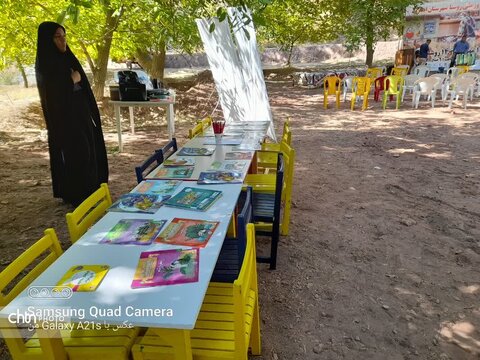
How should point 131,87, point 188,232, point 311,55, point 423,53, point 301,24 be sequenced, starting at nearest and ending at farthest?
point 188,232 → point 131,87 → point 423,53 → point 301,24 → point 311,55

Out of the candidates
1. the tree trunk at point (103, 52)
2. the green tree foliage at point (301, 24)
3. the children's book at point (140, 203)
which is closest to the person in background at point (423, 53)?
the green tree foliage at point (301, 24)

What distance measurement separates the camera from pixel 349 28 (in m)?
13.2

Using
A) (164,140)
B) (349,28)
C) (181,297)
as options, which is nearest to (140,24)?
(164,140)

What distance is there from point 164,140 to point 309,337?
16.3 ft

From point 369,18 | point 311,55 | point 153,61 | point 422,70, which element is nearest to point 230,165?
point 153,61

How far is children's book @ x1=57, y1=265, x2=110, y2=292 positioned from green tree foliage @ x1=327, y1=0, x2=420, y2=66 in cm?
1329

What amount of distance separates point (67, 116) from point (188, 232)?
7.31 feet

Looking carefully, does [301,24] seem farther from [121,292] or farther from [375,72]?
[121,292]

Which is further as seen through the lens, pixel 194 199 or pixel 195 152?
pixel 195 152

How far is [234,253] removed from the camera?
2123 millimetres

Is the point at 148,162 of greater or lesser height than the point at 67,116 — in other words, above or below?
below

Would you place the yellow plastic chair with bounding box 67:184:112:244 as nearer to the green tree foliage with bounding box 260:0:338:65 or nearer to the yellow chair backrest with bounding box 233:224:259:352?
the yellow chair backrest with bounding box 233:224:259:352

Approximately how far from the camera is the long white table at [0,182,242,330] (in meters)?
1.14

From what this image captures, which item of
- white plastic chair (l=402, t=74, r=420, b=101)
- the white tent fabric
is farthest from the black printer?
white plastic chair (l=402, t=74, r=420, b=101)
